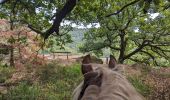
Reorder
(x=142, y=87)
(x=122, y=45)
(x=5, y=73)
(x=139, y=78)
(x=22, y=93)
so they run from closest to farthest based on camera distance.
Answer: (x=22, y=93) → (x=142, y=87) → (x=139, y=78) → (x=5, y=73) → (x=122, y=45)

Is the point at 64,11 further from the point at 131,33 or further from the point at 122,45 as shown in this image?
the point at 122,45

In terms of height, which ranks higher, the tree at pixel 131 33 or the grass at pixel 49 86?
the tree at pixel 131 33

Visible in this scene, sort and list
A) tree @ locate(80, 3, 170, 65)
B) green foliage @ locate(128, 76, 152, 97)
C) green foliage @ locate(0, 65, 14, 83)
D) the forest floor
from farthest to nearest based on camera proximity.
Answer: tree @ locate(80, 3, 170, 65) < green foliage @ locate(0, 65, 14, 83) < green foliage @ locate(128, 76, 152, 97) < the forest floor

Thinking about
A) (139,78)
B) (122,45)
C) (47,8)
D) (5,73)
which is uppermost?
(47,8)

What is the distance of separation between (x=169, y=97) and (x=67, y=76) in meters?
4.65

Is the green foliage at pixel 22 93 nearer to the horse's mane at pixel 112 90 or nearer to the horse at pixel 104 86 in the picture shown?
the horse at pixel 104 86

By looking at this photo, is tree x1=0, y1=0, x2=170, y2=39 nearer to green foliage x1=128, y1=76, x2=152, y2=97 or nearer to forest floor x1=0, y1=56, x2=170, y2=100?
forest floor x1=0, y1=56, x2=170, y2=100

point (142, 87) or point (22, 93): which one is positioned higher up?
point (142, 87)

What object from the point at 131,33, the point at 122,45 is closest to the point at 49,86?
the point at 131,33

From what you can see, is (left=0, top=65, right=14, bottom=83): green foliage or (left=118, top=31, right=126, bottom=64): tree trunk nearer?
(left=0, top=65, right=14, bottom=83): green foliage

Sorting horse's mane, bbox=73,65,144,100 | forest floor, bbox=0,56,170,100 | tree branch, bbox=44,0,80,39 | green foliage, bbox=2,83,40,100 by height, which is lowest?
green foliage, bbox=2,83,40,100

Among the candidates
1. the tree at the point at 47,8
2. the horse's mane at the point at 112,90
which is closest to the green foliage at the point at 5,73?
the tree at the point at 47,8

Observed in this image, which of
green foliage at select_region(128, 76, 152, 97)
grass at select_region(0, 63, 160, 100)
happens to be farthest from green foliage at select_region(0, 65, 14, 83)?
green foliage at select_region(128, 76, 152, 97)

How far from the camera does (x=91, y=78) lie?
1538mm
